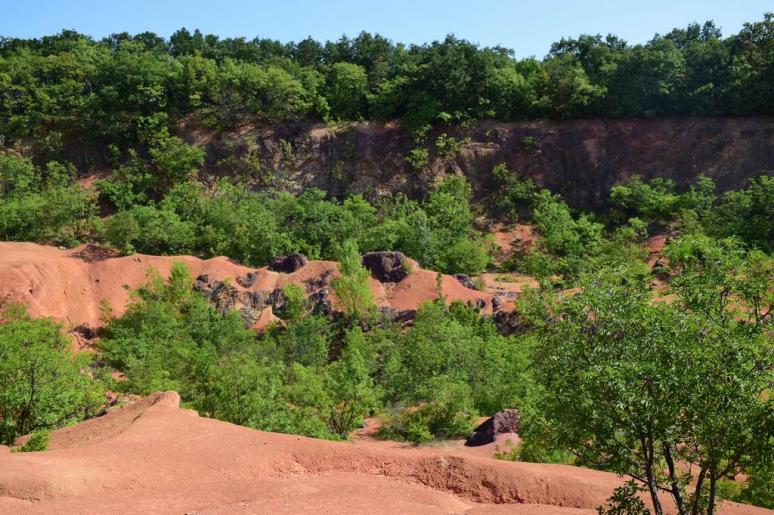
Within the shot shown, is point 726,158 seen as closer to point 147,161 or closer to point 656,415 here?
point 147,161

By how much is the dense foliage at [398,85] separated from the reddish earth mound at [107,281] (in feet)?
62.3

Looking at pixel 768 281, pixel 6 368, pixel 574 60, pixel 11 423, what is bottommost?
pixel 11 423

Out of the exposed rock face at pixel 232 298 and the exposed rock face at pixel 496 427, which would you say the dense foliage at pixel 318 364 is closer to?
the exposed rock face at pixel 496 427

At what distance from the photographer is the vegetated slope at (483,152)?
51.1 metres

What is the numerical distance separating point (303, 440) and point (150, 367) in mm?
12878

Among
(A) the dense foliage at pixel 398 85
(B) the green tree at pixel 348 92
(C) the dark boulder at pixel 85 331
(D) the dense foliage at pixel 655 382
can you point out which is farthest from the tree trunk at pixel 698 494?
(B) the green tree at pixel 348 92

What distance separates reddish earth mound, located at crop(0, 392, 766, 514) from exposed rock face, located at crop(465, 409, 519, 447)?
19.6ft

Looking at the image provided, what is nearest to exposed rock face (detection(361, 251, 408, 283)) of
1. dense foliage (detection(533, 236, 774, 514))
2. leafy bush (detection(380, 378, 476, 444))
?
leafy bush (detection(380, 378, 476, 444))

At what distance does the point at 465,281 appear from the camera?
39.4 metres

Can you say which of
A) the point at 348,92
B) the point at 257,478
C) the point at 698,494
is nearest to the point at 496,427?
the point at 257,478

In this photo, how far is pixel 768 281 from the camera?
12.6m

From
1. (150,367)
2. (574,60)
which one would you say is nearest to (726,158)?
(574,60)

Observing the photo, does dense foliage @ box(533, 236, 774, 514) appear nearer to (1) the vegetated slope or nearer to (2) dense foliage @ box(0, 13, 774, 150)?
(1) the vegetated slope

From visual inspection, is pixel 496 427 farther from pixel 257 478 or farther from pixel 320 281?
pixel 320 281
